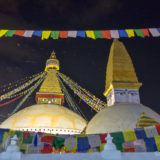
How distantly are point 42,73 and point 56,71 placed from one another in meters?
1.70

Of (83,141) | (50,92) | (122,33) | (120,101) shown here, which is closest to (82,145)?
(83,141)

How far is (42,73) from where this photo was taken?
19094 millimetres

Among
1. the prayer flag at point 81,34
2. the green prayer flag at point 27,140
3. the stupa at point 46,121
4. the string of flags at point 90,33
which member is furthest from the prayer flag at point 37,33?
the stupa at point 46,121

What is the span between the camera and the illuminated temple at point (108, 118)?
5523 mm

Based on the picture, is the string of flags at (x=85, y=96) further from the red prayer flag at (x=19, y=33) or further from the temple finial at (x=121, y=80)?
the red prayer flag at (x=19, y=33)

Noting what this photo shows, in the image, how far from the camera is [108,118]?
369 inches

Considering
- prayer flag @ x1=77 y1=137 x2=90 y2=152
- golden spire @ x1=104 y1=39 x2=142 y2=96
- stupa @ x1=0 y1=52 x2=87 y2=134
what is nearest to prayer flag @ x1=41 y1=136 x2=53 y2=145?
prayer flag @ x1=77 y1=137 x2=90 y2=152

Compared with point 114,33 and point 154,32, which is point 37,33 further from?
point 154,32

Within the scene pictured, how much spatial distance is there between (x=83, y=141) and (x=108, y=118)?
13.4 feet

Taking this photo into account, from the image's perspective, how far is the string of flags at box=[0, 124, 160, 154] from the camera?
5480 millimetres

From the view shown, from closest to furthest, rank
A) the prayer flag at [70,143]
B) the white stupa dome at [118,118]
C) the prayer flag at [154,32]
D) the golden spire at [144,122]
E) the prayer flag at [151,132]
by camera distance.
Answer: the prayer flag at [70,143] → the prayer flag at [151,132] → the prayer flag at [154,32] → the golden spire at [144,122] → the white stupa dome at [118,118]

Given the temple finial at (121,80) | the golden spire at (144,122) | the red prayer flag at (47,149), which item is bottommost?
the red prayer flag at (47,149)

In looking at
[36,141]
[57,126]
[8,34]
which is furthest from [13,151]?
[57,126]

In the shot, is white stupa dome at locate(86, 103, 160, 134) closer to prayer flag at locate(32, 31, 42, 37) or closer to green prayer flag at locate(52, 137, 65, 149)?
green prayer flag at locate(52, 137, 65, 149)
